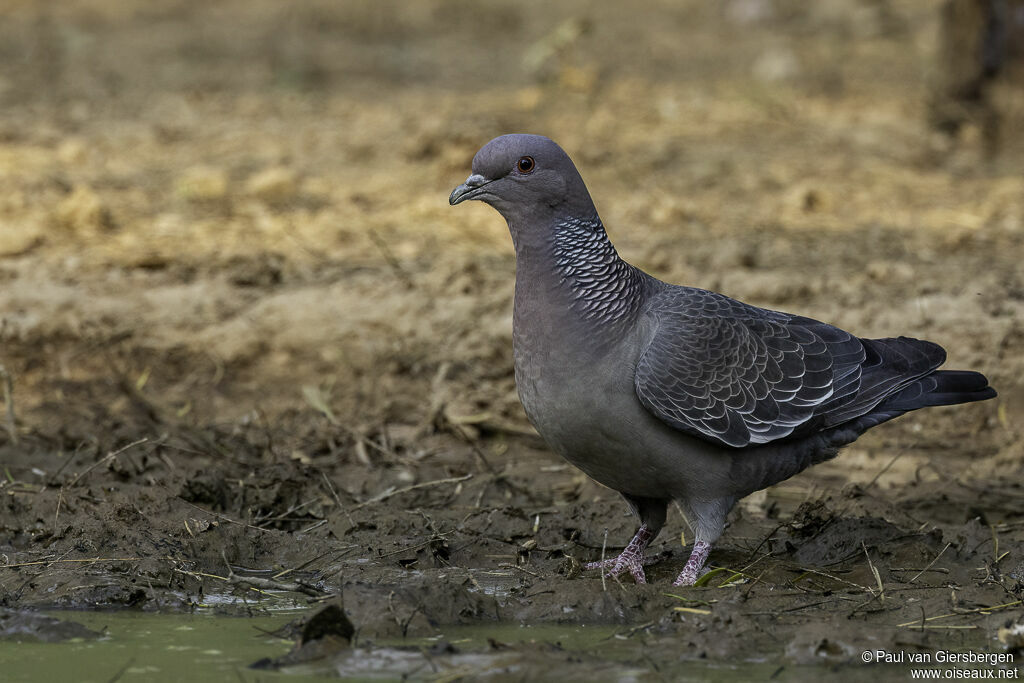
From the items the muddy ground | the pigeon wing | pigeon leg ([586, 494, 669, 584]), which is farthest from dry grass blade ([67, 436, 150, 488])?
the pigeon wing

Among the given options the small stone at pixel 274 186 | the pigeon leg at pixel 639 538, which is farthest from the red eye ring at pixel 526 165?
the small stone at pixel 274 186

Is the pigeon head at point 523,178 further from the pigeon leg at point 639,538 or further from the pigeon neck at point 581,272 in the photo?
the pigeon leg at point 639,538

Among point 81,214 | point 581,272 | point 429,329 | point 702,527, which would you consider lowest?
point 702,527

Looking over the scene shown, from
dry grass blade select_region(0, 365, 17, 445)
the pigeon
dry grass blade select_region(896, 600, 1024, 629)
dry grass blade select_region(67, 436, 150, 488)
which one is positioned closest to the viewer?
dry grass blade select_region(896, 600, 1024, 629)

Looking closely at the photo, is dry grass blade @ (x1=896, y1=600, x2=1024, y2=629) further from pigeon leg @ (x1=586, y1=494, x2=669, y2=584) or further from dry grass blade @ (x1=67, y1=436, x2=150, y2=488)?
dry grass blade @ (x1=67, y1=436, x2=150, y2=488)

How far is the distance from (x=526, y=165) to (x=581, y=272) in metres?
0.45

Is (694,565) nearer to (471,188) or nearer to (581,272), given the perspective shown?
(581,272)

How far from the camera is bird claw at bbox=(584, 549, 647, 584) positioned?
4883 millimetres

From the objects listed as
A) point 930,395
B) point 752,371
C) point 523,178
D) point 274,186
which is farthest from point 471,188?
point 274,186

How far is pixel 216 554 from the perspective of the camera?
5098 millimetres

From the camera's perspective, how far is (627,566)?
16.1 ft

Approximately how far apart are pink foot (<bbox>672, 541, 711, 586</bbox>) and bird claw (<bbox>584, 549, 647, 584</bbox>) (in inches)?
6.4

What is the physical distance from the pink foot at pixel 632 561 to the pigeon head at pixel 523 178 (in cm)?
136

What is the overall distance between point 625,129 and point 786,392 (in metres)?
6.44
